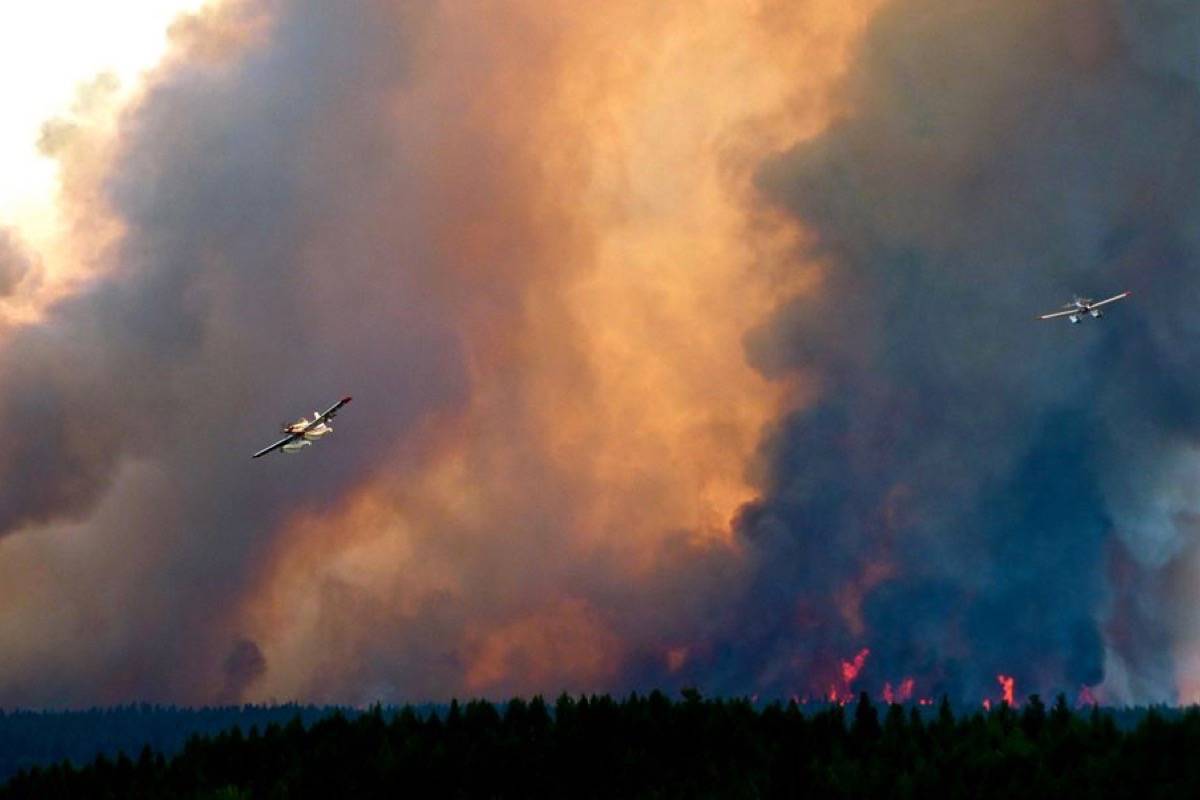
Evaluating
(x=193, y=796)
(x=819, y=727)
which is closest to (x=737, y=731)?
(x=819, y=727)

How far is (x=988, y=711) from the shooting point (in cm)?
16312

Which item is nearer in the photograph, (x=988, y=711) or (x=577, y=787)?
(x=988, y=711)

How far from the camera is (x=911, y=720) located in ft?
568

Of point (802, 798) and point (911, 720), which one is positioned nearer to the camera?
point (802, 798)

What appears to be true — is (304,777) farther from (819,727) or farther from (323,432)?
(819,727)

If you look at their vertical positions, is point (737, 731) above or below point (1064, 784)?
above

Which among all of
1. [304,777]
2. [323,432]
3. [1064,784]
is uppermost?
[323,432]

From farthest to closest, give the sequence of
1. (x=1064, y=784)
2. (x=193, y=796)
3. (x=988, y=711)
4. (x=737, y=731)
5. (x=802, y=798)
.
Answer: (x=737, y=731) → (x=193, y=796) → (x=988, y=711) → (x=802, y=798) → (x=1064, y=784)

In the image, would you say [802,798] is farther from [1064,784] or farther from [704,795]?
[1064,784]

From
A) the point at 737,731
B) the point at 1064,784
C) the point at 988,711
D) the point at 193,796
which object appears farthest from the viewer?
the point at 737,731

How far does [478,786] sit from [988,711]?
62.3 m

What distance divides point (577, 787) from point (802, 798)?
158 ft

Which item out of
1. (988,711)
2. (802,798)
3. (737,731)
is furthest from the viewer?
(737,731)

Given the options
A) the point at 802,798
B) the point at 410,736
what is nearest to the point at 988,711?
the point at 802,798
